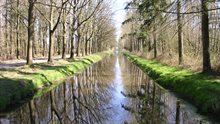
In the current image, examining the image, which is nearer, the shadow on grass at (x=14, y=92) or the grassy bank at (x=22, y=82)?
the shadow on grass at (x=14, y=92)

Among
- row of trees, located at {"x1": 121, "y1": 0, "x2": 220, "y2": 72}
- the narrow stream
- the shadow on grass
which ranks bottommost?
the narrow stream

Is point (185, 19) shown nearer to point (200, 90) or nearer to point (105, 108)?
point (200, 90)

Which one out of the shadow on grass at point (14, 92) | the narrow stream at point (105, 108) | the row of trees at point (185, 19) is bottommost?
the narrow stream at point (105, 108)

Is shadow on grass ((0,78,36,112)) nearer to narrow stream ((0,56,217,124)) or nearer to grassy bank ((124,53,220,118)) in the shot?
narrow stream ((0,56,217,124))

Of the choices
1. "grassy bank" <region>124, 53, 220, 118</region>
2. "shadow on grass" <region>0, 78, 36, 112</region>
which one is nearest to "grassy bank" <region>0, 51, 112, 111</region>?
"shadow on grass" <region>0, 78, 36, 112</region>

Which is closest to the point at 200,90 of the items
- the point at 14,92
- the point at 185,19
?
the point at 185,19

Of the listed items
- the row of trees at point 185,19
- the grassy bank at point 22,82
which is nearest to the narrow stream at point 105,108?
the grassy bank at point 22,82

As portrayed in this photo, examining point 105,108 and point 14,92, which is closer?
point 105,108

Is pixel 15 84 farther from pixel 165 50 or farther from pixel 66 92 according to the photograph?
pixel 165 50

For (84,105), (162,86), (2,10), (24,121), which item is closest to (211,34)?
(162,86)

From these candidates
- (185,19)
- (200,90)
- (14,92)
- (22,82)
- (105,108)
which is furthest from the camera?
(185,19)

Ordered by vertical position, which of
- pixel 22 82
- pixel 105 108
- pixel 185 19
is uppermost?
pixel 185 19

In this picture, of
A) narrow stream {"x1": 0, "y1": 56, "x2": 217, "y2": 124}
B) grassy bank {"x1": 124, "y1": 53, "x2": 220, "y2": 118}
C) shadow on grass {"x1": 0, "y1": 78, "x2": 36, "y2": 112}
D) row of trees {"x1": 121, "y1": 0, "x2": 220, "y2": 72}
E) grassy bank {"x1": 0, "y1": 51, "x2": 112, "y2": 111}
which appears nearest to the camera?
narrow stream {"x1": 0, "y1": 56, "x2": 217, "y2": 124}

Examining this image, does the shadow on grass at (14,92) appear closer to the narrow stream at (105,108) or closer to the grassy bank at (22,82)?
the grassy bank at (22,82)
